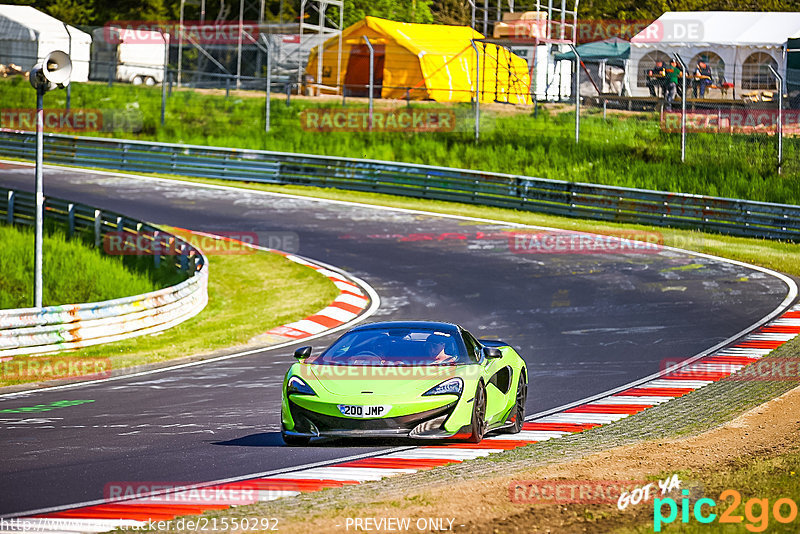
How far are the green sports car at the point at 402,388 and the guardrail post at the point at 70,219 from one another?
16701mm

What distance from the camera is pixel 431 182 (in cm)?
3266

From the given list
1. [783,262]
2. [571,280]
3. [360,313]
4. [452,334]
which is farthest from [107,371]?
[783,262]

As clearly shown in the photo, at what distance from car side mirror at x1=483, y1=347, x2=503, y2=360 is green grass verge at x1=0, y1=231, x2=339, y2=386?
7.11 metres

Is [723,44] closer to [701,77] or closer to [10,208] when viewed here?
[701,77]

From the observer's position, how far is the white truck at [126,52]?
57.0 metres

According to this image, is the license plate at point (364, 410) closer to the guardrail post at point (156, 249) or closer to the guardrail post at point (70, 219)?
the guardrail post at point (156, 249)

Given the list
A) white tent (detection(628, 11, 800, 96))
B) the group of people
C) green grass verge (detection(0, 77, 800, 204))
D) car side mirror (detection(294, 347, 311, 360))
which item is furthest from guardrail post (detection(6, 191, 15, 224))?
white tent (detection(628, 11, 800, 96))

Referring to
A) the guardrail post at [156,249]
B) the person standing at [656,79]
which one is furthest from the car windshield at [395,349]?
the person standing at [656,79]

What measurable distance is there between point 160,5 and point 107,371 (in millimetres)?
58022

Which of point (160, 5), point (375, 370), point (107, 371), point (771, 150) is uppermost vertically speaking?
point (160, 5)

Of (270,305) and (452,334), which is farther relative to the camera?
(270,305)

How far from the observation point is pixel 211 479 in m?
8.78

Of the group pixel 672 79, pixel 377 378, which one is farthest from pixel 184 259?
pixel 672 79

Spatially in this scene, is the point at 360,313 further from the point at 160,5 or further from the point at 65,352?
the point at 160,5
